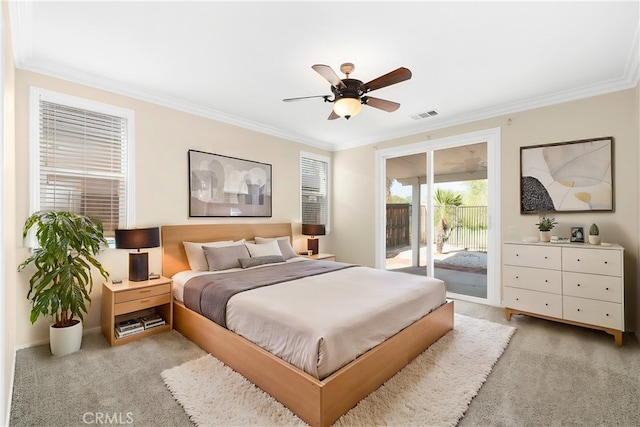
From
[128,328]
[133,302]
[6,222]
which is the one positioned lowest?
[128,328]

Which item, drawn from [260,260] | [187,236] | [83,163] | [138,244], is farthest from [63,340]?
[260,260]

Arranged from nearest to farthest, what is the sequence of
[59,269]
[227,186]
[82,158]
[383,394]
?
[383,394] → [59,269] → [82,158] → [227,186]

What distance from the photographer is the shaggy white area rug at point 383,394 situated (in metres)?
1.81

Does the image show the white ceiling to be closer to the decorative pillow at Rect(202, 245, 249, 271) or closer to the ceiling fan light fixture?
the ceiling fan light fixture

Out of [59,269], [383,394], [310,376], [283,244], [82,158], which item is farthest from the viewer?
[283,244]

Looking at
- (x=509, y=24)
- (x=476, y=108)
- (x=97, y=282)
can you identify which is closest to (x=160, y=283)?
(x=97, y=282)

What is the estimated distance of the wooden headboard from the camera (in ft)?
11.8

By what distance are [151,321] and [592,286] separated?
4510 mm

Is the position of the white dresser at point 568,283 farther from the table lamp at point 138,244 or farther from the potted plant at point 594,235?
the table lamp at point 138,244

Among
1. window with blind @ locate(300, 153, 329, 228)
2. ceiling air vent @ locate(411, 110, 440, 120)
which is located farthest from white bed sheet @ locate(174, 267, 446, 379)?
window with blind @ locate(300, 153, 329, 228)

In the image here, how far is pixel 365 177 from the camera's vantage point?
5.46 metres

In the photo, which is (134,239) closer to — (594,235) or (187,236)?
(187,236)

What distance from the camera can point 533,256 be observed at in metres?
A: 3.32

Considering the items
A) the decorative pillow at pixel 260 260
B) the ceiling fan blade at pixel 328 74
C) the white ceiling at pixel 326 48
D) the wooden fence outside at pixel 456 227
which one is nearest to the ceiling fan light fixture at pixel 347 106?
the ceiling fan blade at pixel 328 74
